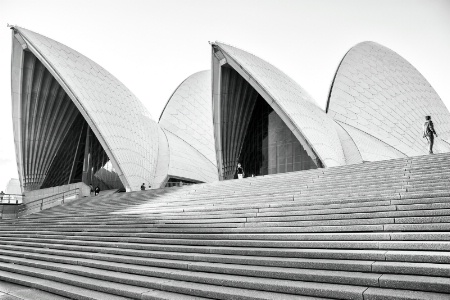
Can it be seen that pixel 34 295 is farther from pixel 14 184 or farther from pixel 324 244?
pixel 14 184

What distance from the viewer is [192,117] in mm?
32719

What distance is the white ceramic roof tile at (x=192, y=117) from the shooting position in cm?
3173

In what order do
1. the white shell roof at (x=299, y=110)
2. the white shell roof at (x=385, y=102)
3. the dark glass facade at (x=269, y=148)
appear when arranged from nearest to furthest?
the white shell roof at (x=299, y=110) → the dark glass facade at (x=269, y=148) → the white shell roof at (x=385, y=102)

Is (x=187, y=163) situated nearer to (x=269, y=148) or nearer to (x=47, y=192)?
(x=269, y=148)

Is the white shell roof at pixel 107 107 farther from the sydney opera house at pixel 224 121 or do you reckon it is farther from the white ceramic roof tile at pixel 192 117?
the white ceramic roof tile at pixel 192 117

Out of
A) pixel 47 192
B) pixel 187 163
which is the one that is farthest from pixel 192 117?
pixel 47 192

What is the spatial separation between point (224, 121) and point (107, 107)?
7.82 metres

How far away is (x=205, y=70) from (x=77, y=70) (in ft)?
54.4

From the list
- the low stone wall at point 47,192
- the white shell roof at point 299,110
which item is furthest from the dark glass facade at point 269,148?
the low stone wall at point 47,192

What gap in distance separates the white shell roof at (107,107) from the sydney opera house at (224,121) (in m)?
0.09

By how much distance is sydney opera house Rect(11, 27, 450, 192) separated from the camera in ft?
70.1

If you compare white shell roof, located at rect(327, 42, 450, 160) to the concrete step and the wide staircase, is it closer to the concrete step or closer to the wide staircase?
the wide staircase

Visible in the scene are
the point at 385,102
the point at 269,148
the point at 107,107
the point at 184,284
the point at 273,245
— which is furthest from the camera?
the point at 385,102

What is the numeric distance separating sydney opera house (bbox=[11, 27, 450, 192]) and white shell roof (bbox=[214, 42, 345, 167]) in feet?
0.27
